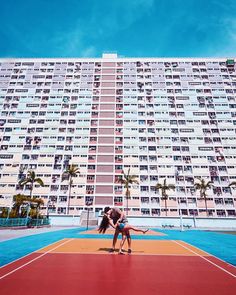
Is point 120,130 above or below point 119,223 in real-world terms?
above

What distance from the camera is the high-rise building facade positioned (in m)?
57.1

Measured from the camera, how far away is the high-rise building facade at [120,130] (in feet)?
187

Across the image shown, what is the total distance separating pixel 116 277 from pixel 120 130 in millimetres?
60427

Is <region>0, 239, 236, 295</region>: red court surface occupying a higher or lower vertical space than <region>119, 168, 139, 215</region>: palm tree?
lower

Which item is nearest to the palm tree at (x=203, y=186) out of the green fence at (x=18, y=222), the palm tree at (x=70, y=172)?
the palm tree at (x=70, y=172)

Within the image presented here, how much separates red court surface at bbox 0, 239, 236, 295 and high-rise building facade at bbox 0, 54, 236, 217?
158 ft

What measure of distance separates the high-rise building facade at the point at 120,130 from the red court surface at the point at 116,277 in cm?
4821

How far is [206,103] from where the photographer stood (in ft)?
226

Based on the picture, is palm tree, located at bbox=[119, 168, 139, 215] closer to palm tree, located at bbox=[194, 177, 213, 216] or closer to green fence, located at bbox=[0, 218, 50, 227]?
palm tree, located at bbox=[194, 177, 213, 216]

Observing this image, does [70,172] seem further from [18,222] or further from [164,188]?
[18,222]

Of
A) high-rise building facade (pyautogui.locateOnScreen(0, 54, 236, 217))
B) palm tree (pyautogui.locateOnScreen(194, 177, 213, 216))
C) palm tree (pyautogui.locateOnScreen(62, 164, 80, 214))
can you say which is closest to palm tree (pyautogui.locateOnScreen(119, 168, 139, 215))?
high-rise building facade (pyautogui.locateOnScreen(0, 54, 236, 217))

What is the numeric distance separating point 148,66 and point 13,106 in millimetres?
50306

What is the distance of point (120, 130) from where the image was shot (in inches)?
2571

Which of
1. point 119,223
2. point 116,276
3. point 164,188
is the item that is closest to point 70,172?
point 164,188
